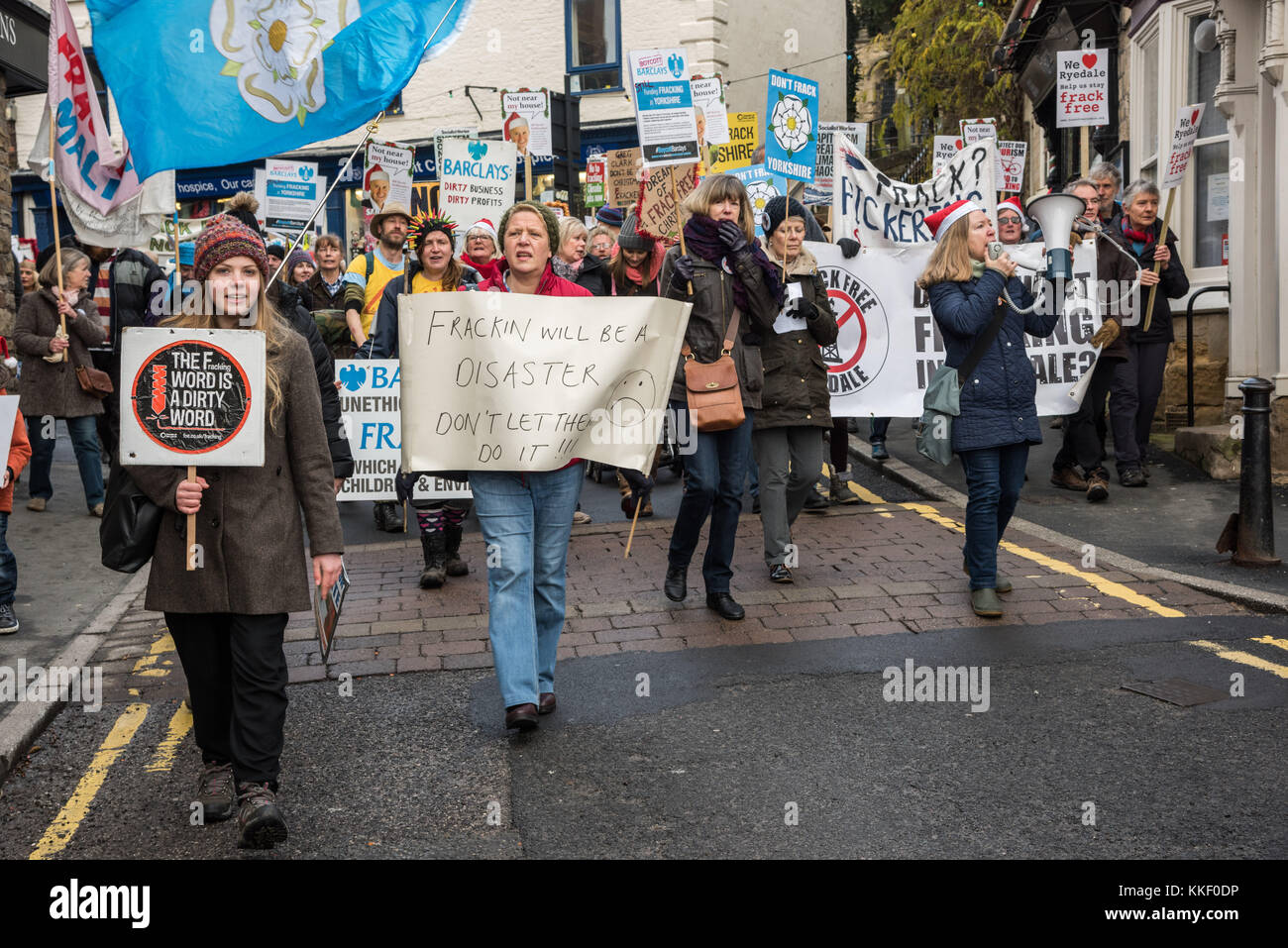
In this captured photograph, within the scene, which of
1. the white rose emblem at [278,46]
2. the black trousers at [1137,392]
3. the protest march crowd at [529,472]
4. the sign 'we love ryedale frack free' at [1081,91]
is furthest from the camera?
the sign 'we love ryedale frack free' at [1081,91]

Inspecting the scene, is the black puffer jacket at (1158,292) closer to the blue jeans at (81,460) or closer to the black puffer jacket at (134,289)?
the black puffer jacket at (134,289)

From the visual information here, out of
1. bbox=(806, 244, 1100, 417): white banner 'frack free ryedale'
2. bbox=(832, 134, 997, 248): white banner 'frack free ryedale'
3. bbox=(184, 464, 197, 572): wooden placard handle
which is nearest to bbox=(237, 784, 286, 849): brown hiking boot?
bbox=(184, 464, 197, 572): wooden placard handle

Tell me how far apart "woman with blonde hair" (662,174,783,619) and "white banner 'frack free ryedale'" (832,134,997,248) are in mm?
4413

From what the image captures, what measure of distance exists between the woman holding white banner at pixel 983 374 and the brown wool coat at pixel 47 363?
22.2ft

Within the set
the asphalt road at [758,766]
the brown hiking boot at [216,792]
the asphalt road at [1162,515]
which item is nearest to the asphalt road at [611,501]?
the asphalt road at [1162,515]

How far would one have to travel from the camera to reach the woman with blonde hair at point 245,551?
164 inches

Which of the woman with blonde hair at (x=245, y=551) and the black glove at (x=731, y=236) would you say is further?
the black glove at (x=731, y=236)

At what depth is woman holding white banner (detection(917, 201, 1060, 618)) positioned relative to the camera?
6.60 meters

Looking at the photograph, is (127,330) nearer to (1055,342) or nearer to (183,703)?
(183,703)

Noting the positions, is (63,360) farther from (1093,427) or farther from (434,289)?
A: (1093,427)

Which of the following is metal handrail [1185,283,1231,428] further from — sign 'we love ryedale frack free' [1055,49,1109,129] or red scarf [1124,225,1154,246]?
sign 'we love ryedale frack free' [1055,49,1109,129]

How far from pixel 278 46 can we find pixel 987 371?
12.0 feet

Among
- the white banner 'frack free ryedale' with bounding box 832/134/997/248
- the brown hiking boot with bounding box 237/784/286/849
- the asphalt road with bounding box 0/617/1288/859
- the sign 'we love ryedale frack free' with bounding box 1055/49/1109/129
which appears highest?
the sign 'we love ryedale frack free' with bounding box 1055/49/1109/129

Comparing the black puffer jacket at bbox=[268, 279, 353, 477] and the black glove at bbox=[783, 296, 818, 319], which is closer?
the black puffer jacket at bbox=[268, 279, 353, 477]
